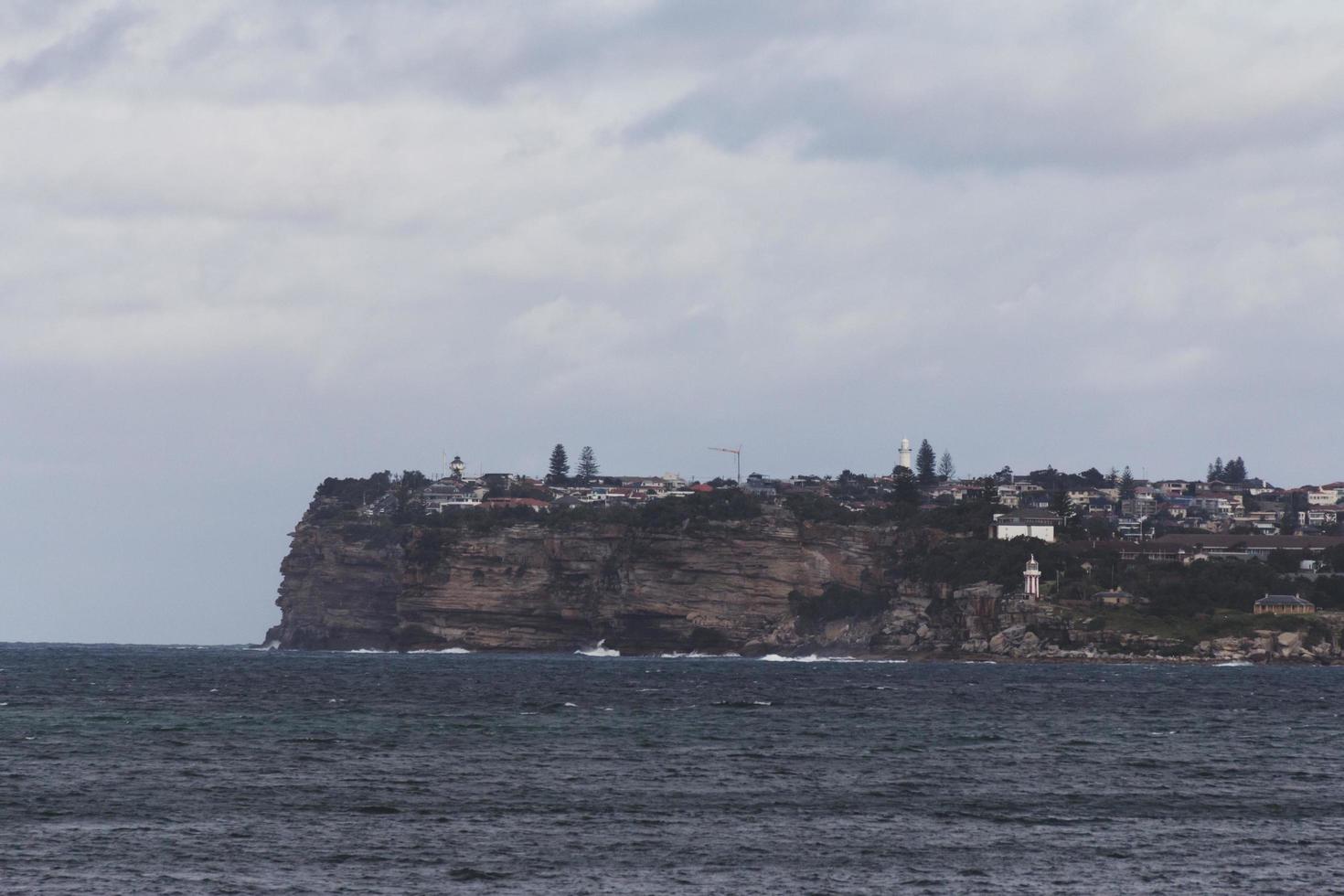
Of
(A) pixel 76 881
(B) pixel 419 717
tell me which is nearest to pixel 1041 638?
(B) pixel 419 717

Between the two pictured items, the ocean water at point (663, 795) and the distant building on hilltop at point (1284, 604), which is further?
the distant building on hilltop at point (1284, 604)

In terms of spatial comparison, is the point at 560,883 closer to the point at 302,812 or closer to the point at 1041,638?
the point at 302,812

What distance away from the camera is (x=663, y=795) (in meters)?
59.6

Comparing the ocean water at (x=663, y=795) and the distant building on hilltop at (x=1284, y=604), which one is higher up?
the distant building on hilltop at (x=1284, y=604)

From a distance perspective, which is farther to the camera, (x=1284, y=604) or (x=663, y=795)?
(x=1284, y=604)

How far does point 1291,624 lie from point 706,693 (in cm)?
9560

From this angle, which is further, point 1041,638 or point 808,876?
point 1041,638

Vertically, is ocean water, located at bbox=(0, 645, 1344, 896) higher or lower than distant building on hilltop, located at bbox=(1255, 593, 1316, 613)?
lower

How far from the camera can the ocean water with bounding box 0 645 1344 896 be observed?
4409cm

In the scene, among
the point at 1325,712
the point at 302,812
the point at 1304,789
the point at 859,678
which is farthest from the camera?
the point at 859,678

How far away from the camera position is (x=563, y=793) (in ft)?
195

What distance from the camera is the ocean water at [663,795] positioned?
44.1 meters

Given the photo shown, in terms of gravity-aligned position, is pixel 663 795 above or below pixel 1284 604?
below

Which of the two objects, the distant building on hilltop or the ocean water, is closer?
the ocean water
